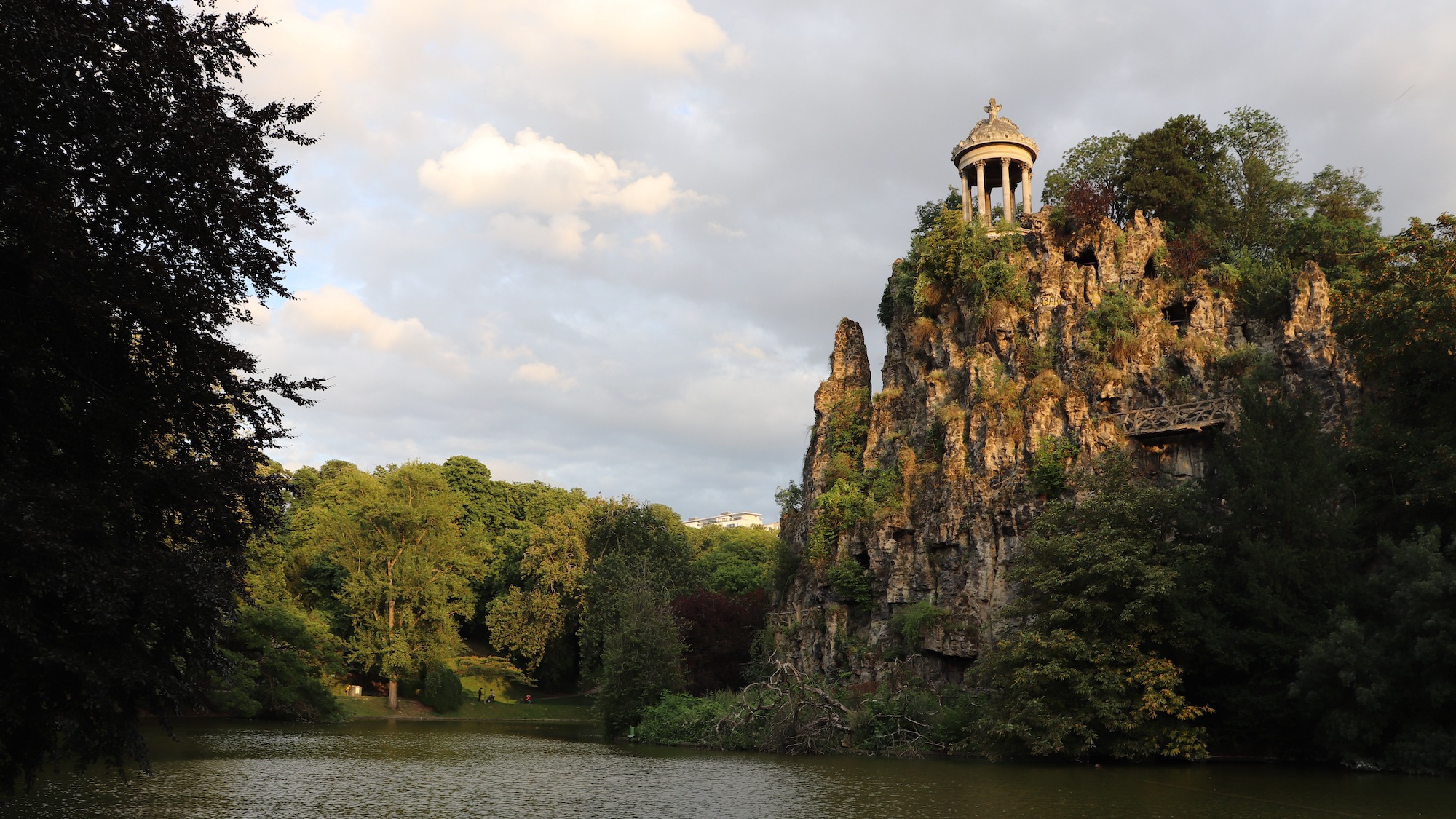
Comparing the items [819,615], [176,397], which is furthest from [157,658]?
[819,615]

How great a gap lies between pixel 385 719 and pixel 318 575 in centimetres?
1114

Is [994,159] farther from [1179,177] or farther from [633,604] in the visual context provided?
[633,604]

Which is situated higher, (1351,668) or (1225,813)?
(1351,668)

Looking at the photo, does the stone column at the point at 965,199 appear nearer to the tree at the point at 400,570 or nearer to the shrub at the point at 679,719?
the shrub at the point at 679,719

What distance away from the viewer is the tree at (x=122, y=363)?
1014 cm

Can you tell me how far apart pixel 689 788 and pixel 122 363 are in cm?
1507

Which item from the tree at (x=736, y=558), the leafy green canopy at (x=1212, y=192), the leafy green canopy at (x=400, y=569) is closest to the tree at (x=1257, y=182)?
the leafy green canopy at (x=1212, y=192)

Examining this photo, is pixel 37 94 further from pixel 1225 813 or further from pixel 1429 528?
pixel 1429 528

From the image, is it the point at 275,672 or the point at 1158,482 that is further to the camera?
the point at 275,672

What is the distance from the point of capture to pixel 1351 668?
2139 centimetres

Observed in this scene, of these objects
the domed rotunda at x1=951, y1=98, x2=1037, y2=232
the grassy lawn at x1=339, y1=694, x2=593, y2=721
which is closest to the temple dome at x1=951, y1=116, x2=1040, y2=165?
the domed rotunda at x1=951, y1=98, x2=1037, y2=232

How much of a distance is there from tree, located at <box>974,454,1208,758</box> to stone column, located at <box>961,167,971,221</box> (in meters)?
20.4

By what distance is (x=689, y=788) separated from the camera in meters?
21.8

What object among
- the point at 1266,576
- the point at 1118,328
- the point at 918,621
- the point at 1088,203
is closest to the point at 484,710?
the point at 918,621
